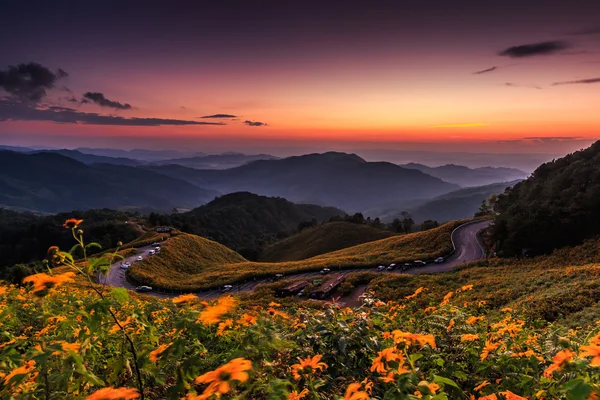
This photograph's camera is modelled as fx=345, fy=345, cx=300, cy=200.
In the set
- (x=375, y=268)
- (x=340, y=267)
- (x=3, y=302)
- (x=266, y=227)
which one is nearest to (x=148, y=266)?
(x=340, y=267)

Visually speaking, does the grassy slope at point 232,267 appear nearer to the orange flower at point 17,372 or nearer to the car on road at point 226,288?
the car on road at point 226,288

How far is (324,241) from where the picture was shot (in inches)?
3228

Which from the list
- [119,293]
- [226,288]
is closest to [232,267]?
[226,288]

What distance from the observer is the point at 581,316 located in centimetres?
1113

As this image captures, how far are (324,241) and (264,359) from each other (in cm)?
8038

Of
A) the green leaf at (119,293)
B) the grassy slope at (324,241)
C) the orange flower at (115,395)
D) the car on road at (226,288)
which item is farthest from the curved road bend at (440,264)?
the orange flower at (115,395)

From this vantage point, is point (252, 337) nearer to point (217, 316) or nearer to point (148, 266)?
point (217, 316)

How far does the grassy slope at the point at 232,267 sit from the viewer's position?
39.0m

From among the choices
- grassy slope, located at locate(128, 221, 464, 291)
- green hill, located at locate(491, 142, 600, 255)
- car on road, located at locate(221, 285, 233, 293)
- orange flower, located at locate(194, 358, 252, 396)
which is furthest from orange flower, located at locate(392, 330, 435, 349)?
grassy slope, located at locate(128, 221, 464, 291)

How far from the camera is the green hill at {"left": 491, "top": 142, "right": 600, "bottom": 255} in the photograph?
27.7 metres

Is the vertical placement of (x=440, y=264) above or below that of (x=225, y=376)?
below

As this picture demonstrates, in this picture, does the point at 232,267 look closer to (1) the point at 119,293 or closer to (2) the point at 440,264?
(2) the point at 440,264

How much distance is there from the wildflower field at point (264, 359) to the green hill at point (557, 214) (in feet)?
99.6

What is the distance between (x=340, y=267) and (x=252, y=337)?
37.0 meters
